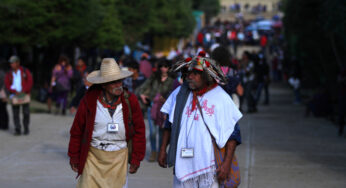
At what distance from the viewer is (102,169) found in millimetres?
5789

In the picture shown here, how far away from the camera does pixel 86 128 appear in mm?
5734

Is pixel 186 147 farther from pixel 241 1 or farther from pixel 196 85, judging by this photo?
pixel 241 1

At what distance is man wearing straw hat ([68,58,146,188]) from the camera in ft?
18.9

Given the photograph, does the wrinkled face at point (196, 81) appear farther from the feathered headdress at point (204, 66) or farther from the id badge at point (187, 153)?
the id badge at point (187, 153)

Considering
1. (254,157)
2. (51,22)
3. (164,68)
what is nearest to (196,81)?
(164,68)

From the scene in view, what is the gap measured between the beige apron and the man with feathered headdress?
626 millimetres

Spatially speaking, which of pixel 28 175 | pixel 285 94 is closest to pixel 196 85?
pixel 28 175

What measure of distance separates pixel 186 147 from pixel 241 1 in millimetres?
121689

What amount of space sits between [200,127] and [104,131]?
953 mm

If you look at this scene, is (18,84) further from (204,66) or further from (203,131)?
(203,131)

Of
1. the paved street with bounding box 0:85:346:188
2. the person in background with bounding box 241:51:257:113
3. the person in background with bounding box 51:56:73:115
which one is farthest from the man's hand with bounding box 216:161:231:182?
the person in background with bounding box 241:51:257:113

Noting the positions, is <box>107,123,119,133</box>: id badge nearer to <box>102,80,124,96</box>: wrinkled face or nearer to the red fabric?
the red fabric

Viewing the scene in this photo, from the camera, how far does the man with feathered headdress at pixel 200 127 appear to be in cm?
524

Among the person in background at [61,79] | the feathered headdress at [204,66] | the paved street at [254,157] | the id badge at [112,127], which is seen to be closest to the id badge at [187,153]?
the feathered headdress at [204,66]
